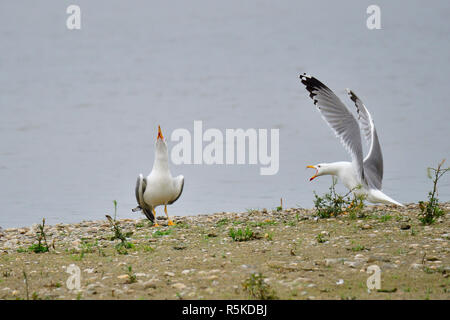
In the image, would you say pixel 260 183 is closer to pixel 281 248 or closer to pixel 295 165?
pixel 295 165

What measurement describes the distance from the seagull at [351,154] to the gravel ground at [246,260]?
0.27 metres

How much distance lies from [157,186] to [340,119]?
6.91 ft

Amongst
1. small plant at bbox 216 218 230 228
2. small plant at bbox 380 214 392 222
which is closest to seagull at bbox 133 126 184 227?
small plant at bbox 216 218 230 228

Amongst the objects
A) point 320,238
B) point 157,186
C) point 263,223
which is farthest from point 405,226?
point 157,186

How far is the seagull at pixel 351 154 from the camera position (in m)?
7.01

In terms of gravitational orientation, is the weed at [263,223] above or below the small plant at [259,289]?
above

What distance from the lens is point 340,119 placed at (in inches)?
294

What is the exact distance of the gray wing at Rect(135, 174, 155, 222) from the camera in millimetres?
7203

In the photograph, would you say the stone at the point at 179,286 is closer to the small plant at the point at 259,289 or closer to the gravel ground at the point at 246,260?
the gravel ground at the point at 246,260

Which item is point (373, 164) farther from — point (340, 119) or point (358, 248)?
point (358, 248)

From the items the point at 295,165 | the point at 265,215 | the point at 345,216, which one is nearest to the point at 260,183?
the point at 295,165

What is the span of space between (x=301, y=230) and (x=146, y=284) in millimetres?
2102

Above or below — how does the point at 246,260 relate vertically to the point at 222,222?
below

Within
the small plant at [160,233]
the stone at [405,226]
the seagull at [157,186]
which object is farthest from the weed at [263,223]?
the stone at [405,226]
